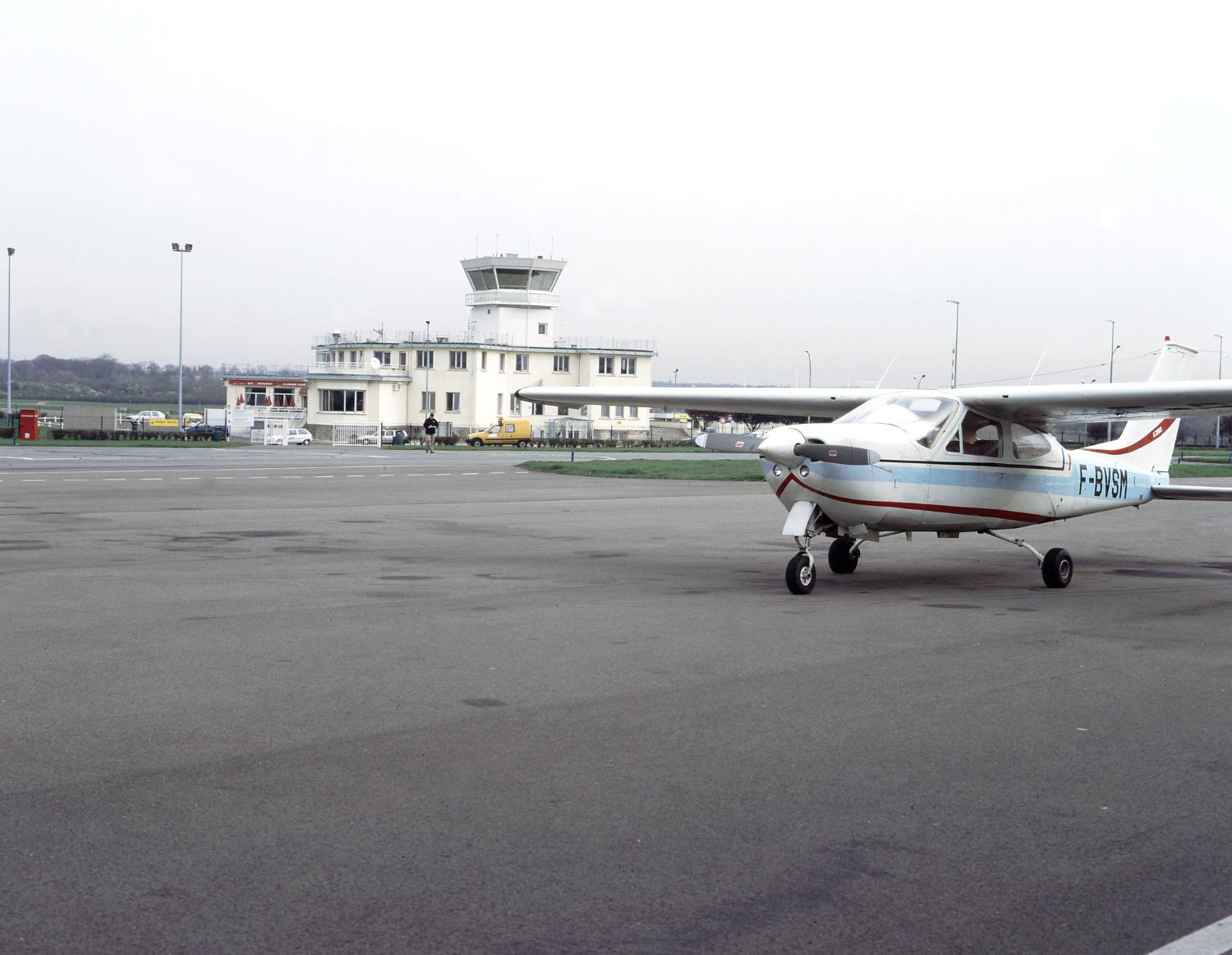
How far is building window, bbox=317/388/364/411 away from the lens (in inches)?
3612

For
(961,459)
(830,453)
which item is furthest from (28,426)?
(830,453)

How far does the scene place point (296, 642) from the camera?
9.52 m

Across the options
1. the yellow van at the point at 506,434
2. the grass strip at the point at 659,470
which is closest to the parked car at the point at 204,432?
the yellow van at the point at 506,434

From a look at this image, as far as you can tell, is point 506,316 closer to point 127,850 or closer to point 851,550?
point 851,550

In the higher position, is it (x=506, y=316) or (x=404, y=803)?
(x=506, y=316)

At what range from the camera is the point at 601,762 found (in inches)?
247

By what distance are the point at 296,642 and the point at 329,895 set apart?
5.33 metres

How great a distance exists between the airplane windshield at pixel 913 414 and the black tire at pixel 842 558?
1599 mm

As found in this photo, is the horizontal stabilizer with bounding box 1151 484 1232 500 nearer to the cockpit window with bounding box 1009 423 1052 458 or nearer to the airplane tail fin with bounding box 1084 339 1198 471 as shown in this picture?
the airplane tail fin with bounding box 1084 339 1198 471

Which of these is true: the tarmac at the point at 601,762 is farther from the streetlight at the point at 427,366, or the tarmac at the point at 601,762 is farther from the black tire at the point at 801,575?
the streetlight at the point at 427,366

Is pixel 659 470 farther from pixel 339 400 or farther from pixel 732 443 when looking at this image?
pixel 339 400

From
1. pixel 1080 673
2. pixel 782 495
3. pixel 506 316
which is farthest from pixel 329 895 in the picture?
pixel 506 316

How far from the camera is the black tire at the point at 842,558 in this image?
15.2 m

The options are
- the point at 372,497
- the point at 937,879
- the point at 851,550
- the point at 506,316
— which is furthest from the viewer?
the point at 506,316
